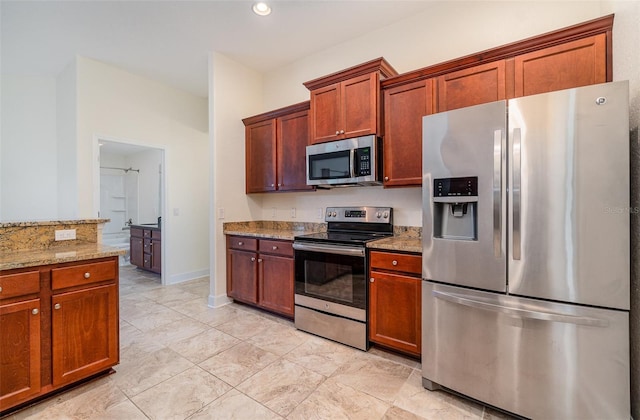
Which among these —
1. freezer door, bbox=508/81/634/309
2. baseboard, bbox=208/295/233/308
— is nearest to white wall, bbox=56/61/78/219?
baseboard, bbox=208/295/233/308

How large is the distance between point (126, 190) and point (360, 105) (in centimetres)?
670

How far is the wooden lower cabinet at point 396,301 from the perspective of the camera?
2088mm

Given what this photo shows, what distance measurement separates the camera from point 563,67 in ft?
6.09

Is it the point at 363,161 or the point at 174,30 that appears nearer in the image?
the point at 363,161

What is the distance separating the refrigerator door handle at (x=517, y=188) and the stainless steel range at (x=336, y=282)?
1.05 m

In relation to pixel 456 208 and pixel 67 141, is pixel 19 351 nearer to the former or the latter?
pixel 456 208

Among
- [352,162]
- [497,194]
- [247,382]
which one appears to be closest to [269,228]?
[352,162]

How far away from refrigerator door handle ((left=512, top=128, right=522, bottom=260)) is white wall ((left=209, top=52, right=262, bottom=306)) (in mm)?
2965

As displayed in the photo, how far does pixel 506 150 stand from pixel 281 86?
120 inches

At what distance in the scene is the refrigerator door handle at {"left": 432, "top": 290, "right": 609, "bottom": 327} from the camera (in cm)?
136

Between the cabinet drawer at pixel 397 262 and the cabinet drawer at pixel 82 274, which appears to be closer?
the cabinet drawer at pixel 82 274

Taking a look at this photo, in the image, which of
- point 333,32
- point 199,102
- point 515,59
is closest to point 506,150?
point 515,59

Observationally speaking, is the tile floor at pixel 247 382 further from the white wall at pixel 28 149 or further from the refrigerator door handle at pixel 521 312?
the white wall at pixel 28 149

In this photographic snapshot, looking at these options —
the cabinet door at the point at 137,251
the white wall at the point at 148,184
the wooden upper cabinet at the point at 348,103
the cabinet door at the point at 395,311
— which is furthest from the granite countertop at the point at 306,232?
the white wall at the point at 148,184
